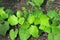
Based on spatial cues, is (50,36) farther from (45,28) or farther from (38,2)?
(38,2)

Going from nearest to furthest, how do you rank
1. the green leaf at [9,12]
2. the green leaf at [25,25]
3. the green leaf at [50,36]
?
the green leaf at [50,36] → the green leaf at [25,25] → the green leaf at [9,12]

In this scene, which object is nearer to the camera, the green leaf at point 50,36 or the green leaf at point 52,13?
the green leaf at point 50,36

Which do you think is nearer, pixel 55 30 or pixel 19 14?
pixel 55 30

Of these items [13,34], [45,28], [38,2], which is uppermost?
[38,2]

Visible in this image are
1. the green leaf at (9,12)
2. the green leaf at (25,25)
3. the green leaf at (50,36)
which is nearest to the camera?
the green leaf at (50,36)

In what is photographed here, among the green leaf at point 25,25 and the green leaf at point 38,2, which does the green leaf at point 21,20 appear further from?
the green leaf at point 38,2

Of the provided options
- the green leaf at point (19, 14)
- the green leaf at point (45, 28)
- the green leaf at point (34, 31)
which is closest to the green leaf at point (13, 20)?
the green leaf at point (19, 14)

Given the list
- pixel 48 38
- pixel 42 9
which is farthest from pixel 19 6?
pixel 48 38

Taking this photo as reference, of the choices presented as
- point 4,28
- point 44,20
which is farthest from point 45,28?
point 4,28

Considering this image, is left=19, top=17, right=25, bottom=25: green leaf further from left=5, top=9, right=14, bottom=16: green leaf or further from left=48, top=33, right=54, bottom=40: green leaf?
left=48, top=33, right=54, bottom=40: green leaf

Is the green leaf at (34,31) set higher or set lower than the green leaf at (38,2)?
lower

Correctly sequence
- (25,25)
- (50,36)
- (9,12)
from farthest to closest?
(9,12) < (25,25) < (50,36)
